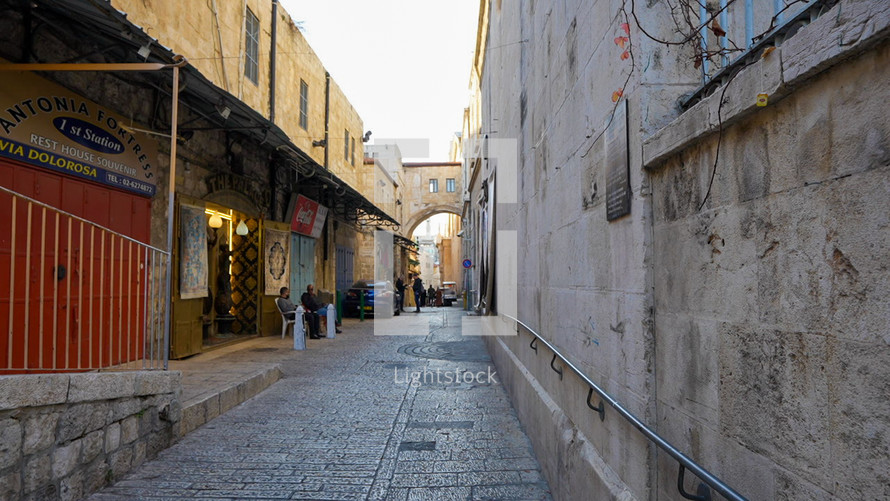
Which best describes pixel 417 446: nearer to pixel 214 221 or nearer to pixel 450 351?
pixel 450 351

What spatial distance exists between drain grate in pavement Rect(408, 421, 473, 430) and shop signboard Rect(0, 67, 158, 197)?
488 centimetres

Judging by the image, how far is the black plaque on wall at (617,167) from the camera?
8.11 feet

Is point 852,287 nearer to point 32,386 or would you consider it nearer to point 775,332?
point 775,332

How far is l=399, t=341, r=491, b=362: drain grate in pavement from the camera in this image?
33.6ft

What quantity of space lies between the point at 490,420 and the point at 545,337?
69.0 inches

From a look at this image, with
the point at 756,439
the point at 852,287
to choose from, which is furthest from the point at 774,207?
the point at 756,439

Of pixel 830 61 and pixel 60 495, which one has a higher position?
pixel 830 61

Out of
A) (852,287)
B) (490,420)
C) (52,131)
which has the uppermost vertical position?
(52,131)

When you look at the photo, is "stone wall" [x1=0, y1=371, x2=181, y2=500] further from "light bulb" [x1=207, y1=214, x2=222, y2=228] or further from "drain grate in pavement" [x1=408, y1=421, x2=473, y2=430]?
"light bulb" [x1=207, y1=214, x2=222, y2=228]

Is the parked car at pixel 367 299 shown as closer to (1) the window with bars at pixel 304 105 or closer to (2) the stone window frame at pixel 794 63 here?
(1) the window with bars at pixel 304 105

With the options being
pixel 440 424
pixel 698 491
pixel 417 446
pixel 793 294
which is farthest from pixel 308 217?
pixel 793 294

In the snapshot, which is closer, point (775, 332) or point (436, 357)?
point (775, 332)

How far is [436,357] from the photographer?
1032cm

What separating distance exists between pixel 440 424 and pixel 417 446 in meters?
0.75
